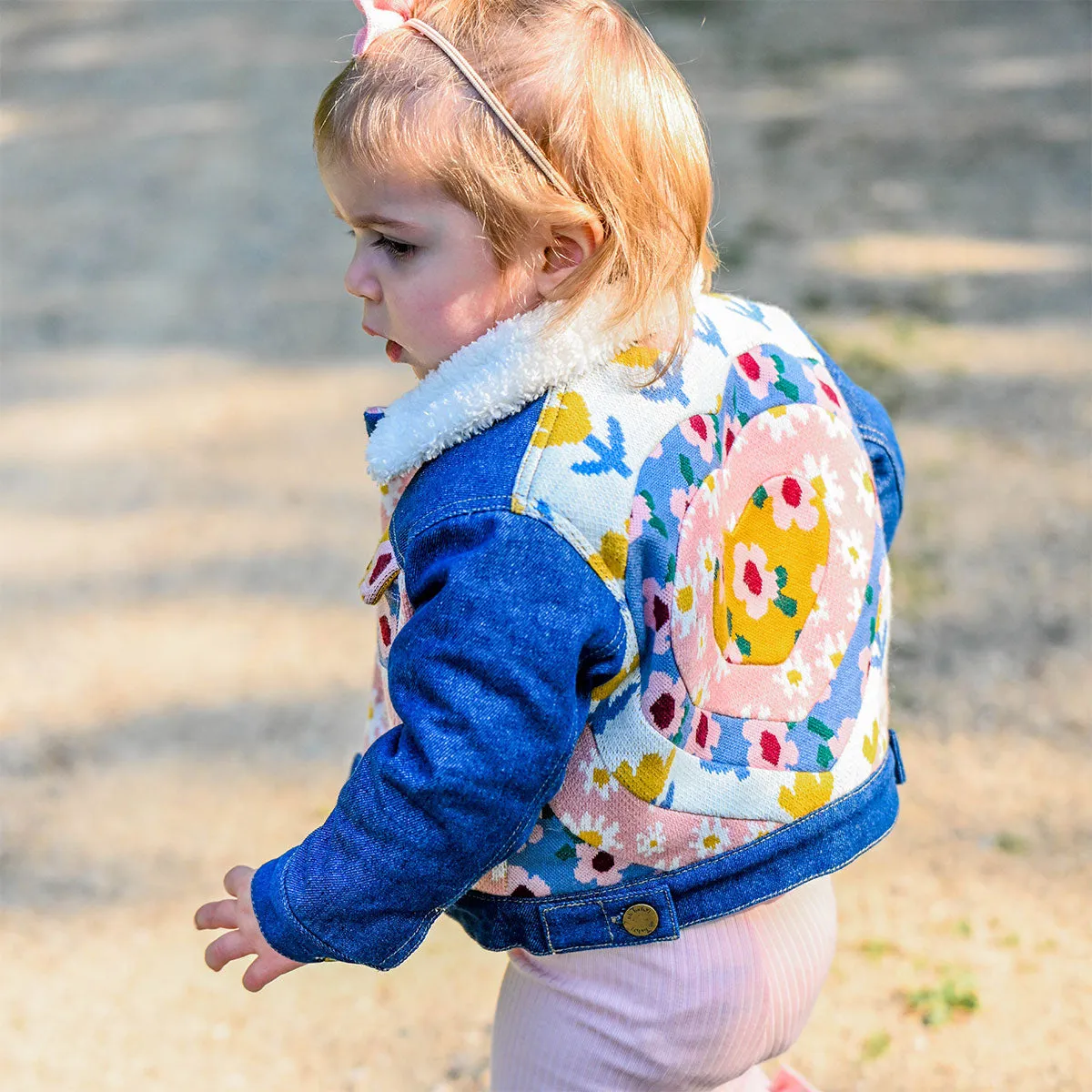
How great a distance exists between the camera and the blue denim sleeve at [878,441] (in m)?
1.33

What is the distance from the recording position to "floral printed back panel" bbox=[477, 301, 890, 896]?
104 cm

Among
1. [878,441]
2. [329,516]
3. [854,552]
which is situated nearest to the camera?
[854,552]

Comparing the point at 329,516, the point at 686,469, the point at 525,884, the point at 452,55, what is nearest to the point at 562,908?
the point at 525,884

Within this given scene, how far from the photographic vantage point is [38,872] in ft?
6.87

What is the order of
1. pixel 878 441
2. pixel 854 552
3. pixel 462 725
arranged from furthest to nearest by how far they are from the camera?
pixel 878 441
pixel 854 552
pixel 462 725

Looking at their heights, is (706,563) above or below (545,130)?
below

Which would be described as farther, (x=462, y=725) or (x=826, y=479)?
(x=826, y=479)

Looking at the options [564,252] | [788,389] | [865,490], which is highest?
[564,252]

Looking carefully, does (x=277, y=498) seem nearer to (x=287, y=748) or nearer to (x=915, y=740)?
(x=287, y=748)

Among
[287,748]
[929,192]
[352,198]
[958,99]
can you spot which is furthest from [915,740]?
[958,99]

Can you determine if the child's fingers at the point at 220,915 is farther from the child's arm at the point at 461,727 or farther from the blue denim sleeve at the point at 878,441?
the blue denim sleeve at the point at 878,441

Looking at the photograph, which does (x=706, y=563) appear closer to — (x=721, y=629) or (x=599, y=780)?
(x=721, y=629)

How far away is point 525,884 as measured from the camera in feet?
3.72

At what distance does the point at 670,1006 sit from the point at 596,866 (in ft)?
0.50
